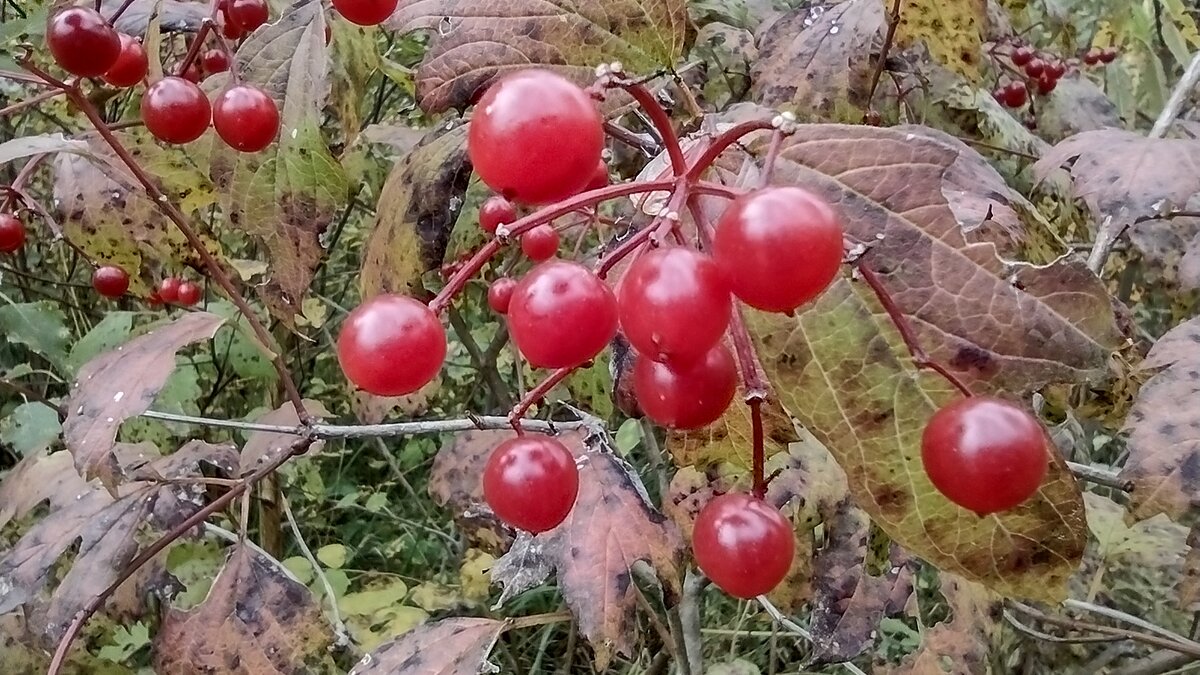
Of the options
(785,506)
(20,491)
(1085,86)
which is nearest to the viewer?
(785,506)

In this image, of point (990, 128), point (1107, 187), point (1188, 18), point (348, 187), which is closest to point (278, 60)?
point (348, 187)

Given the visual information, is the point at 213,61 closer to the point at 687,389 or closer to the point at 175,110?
the point at 175,110

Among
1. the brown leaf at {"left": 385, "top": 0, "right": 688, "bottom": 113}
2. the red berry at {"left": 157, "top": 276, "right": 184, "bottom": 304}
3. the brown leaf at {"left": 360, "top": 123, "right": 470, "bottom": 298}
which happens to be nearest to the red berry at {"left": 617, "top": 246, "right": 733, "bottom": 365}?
the brown leaf at {"left": 385, "top": 0, "right": 688, "bottom": 113}

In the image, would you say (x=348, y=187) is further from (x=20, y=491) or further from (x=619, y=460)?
(x=20, y=491)

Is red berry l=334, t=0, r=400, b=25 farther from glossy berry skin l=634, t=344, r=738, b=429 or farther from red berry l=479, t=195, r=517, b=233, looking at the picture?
glossy berry skin l=634, t=344, r=738, b=429

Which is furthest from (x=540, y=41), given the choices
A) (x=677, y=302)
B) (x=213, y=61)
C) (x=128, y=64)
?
(x=213, y=61)
